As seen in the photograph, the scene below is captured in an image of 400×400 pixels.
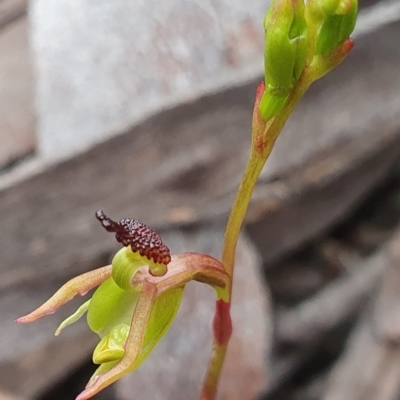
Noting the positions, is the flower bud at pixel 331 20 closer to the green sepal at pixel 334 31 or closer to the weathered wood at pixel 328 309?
the green sepal at pixel 334 31

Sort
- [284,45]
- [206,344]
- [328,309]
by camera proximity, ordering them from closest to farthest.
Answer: [284,45], [206,344], [328,309]

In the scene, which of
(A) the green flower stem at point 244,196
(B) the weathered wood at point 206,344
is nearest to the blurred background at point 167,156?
(B) the weathered wood at point 206,344

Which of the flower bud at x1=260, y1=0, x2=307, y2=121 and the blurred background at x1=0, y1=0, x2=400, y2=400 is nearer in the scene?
the flower bud at x1=260, y1=0, x2=307, y2=121

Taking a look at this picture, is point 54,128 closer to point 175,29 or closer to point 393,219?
point 175,29

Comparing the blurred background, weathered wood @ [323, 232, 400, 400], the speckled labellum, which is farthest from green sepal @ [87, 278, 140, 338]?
weathered wood @ [323, 232, 400, 400]

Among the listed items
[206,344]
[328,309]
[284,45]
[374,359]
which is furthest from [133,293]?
[328,309]

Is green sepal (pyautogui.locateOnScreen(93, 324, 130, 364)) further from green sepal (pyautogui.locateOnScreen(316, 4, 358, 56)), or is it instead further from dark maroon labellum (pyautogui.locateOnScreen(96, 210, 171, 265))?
green sepal (pyautogui.locateOnScreen(316, 4, 358, 56))

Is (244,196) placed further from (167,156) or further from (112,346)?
(167,156)

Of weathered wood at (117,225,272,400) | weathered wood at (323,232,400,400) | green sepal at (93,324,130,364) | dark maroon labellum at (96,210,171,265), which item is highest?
dark maroon labellum at (96,210,171,265)
